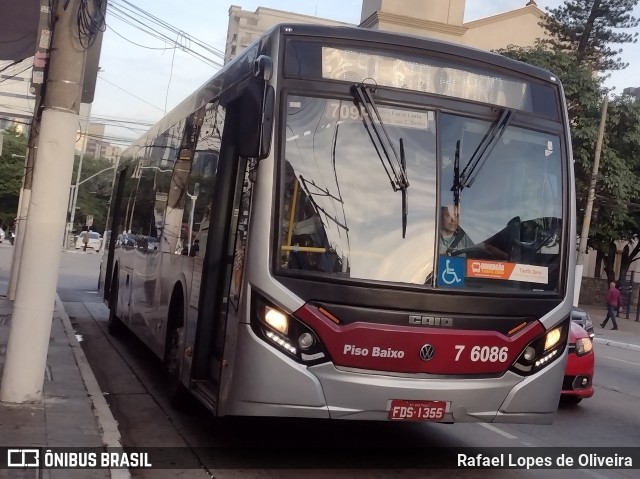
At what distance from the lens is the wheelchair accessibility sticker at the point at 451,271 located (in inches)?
253

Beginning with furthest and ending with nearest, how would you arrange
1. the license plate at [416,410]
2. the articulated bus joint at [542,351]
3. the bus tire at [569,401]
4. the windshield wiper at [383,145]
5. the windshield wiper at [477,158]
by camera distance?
the bus tire at [569,401], the articulated bus joint at [542,351], the windshield wiper at [477,158], the windshield wiper at [383,145], the license plate at [416,410]

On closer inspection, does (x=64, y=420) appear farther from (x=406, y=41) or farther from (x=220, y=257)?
(x=406, y=41)

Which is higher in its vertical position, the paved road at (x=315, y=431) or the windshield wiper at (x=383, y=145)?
the windshield wiper at (x=383, y=145)

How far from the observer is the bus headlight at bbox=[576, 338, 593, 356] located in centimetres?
1055

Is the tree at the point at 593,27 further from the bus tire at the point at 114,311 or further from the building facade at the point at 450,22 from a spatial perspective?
the bus tire at the point at 114,311

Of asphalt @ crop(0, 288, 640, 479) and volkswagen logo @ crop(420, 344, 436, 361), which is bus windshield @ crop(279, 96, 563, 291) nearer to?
volkswagen logo @ crop(420, 344, 436, 361)

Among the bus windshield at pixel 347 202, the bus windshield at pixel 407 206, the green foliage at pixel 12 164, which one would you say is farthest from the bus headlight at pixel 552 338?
the green foliage at pixel 12 164

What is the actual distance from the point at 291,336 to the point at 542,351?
81.0 inches

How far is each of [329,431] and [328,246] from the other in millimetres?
2610

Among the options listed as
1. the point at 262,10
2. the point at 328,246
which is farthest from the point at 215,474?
the point at 262,10

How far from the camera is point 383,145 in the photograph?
641cm

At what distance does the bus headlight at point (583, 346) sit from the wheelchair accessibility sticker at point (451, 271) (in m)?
A: 4.67

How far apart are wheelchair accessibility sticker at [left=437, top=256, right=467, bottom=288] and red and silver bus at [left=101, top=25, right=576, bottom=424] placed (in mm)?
15

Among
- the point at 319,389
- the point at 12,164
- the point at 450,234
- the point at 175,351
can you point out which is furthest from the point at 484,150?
the point at 12,164
